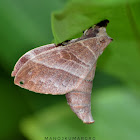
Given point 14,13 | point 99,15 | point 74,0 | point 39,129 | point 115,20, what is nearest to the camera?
point 74,0

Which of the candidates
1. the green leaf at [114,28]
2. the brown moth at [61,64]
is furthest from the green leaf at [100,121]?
the brown moth at [61,64]

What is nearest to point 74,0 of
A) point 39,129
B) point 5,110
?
point 39,129

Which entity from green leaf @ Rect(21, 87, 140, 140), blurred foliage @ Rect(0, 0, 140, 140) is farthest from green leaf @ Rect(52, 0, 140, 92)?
green leaf @ Rect(21, 87, 140, 140)

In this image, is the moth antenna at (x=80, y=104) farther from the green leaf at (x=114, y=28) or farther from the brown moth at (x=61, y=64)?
the green leaf at (x=114, y=28)

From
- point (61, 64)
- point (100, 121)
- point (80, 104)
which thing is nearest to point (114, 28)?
point (61, 64)

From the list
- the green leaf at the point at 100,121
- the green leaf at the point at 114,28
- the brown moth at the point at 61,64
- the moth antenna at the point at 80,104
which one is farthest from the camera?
the green leaf at the point at 100,121

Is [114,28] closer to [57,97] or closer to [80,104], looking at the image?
[80,104]

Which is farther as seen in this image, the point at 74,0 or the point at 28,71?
the point at 28,71

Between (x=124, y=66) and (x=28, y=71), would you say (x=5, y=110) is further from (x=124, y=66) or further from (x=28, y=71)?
(x=124, y=66)
